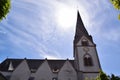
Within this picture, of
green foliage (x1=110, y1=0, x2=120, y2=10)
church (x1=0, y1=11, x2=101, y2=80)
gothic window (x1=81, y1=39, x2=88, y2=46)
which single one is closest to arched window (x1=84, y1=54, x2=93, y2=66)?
church (x1=0, y1=11, x2=101, y2=80)

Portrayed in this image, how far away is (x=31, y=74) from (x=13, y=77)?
3.58 metres

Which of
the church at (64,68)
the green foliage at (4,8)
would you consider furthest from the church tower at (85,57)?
the green foliage at (4,8)

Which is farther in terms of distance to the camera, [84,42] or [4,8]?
[84,42]

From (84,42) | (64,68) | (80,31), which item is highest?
(80,31)

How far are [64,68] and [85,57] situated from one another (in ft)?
17.4

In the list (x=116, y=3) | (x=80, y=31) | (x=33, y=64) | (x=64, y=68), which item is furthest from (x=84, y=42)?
(x=116, y=3)

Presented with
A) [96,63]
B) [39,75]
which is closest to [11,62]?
[39,75]

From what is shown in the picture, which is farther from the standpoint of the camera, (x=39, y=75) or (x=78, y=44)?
(x=78, y=44)

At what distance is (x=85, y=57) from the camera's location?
1331 inches

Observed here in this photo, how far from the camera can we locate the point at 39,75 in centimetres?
3138

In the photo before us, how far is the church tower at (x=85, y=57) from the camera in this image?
102ft

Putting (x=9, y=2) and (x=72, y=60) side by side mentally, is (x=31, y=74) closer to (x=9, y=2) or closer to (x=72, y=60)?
(x=72, y=60)

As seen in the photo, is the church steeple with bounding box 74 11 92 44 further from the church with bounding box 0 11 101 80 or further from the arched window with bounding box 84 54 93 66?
the arched window with bounding box 84 54 93 66

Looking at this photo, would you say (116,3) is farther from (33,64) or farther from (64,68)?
(33,64)
